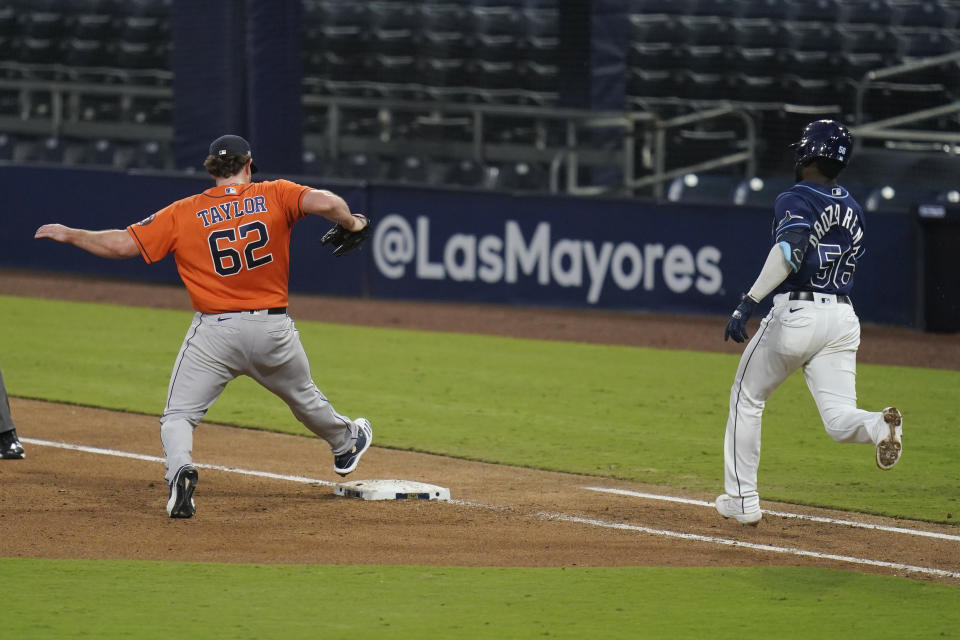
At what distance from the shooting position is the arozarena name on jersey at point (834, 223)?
6.57 m

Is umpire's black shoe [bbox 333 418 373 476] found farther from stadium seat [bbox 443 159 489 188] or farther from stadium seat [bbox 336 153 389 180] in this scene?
stadium seat [bbox 336 153 389 180]

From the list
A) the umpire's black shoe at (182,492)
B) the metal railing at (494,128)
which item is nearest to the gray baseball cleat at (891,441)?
the umpire's black shoe at (182,492)

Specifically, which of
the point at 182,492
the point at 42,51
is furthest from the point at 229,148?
the point at 42,51

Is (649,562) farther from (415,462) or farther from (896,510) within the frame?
(415,462)

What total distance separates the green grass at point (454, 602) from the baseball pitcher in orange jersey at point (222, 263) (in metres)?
1.11

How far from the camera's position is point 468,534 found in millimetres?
6777

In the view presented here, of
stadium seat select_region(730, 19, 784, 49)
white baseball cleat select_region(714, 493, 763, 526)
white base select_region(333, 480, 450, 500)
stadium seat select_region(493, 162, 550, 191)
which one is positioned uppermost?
stadium seat select_region(730, 19, 784, 49)

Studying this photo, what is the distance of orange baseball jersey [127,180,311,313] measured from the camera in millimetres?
6969

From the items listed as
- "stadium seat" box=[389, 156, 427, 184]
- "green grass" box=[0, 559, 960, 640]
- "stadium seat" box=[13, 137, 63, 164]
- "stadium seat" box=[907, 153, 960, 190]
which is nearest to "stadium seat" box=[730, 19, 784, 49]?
"stadium seat" box=[907, 153, 960, 190]

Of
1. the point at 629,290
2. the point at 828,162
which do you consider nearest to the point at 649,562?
the point at 828,162

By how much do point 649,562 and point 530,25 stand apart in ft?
57.5

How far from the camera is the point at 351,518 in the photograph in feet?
23.1

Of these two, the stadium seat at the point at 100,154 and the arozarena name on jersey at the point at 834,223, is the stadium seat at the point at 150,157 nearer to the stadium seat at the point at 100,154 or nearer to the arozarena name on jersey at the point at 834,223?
the stadium seat at the point at 100,154

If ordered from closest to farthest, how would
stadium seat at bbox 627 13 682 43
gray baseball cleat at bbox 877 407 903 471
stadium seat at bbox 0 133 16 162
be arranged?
gray baseball cleat at bbox 877 407 903 471
stadium seat at bbox 0 133 16 162
stadium seat at bbox 627 13 682 43
